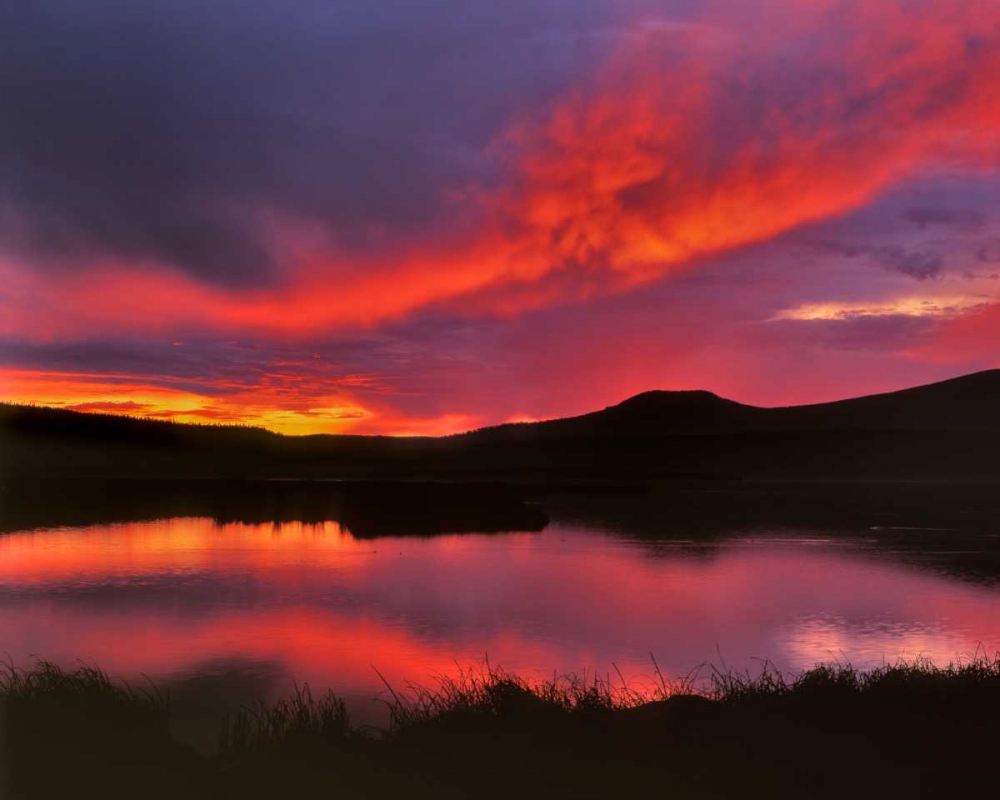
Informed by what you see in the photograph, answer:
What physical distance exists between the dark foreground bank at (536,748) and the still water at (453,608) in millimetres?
6156

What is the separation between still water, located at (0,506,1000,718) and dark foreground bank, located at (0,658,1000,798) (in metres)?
6.16

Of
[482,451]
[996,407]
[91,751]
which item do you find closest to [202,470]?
[482,451]

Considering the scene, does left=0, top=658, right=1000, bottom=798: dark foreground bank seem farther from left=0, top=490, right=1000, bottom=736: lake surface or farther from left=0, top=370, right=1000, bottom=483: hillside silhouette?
left=0, top=370, right=1000, bottom=483: hillside silhouette

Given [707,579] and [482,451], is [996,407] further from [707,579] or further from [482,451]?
[707,579]

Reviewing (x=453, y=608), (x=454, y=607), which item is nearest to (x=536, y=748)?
(x=453, y=608)

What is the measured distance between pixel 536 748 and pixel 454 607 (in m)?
20.9

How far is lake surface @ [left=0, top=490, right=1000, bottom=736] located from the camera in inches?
969

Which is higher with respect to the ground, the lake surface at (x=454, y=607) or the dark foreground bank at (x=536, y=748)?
the dark foreground bank at (x=536, y=748)

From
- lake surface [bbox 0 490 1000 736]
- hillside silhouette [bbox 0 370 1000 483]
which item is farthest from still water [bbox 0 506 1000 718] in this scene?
hillside silhouette [bbox 0 370 1000 483]

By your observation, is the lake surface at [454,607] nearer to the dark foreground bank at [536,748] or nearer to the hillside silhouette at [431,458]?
the dark foreground bank at [536,748]

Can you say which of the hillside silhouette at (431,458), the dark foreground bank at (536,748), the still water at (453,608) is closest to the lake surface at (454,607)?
the still water at (453,608)

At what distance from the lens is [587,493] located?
107 meters

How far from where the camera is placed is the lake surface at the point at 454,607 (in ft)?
80.8

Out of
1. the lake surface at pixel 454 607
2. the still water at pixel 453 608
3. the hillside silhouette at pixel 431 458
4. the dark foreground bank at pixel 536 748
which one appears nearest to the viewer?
the dark foreground bank at pixel 536 748
